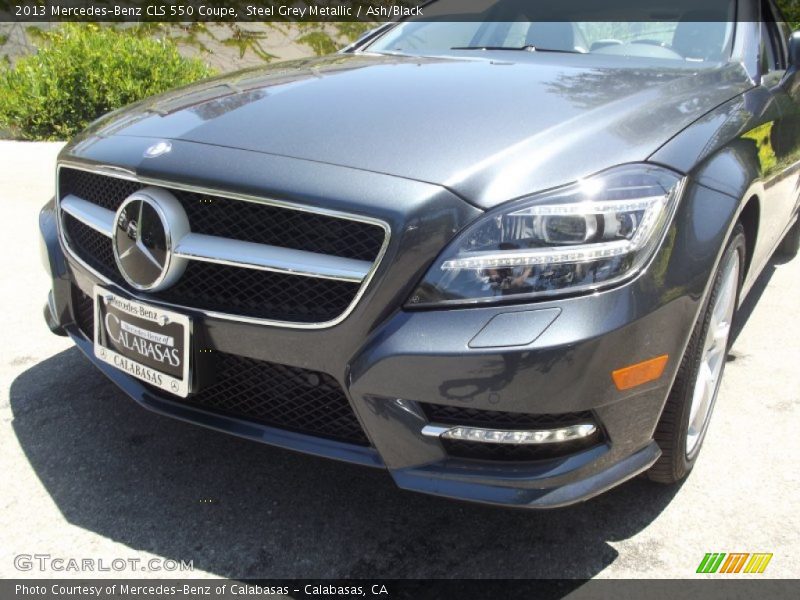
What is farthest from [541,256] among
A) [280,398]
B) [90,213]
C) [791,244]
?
[791,244]

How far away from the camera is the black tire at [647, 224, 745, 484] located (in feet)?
6.21

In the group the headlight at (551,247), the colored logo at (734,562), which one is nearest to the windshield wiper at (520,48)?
the headlight at (551,247)

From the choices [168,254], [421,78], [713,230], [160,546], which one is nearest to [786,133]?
[713,230]

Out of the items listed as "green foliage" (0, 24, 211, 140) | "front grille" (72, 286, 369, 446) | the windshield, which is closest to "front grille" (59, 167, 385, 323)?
"front grille" (72, 286, 369, 446)

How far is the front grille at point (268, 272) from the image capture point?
1706mm

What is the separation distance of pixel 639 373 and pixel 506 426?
1.04 feet

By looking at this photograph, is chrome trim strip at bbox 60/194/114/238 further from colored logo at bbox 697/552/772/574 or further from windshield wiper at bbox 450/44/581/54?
colored logo at bbox 697/552/772/574

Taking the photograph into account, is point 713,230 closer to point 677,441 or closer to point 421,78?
point 677,441

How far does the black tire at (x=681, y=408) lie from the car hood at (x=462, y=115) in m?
0.44

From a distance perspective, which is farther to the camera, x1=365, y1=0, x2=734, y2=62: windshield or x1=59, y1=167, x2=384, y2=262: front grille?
x1=365, y1=0, x2=734, y2=62: windshield

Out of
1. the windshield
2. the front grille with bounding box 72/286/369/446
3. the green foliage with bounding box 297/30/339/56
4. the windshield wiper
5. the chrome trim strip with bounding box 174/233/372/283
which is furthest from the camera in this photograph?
the green foliage with bounding box 297/30/339/56

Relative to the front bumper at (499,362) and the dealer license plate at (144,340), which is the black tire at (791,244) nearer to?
the front bumper at (499,362)

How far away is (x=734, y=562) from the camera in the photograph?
1909 millimetres
